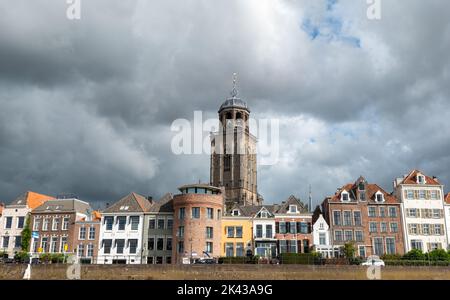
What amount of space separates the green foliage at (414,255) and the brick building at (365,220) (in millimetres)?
4548

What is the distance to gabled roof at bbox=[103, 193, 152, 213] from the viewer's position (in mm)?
64375

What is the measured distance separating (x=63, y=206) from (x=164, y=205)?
14.4 meters

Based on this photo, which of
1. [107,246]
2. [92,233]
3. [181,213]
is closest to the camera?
[181,213]

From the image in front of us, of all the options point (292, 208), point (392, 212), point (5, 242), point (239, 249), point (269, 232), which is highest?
point (292, 208)

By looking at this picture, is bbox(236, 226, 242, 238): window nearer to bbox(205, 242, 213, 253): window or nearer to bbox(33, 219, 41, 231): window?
bbox(205, 242, 213, 253): window

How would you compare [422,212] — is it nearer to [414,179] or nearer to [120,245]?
[414,179]

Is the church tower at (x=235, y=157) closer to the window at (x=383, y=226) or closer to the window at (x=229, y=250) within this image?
the window at (x=229, y=250)

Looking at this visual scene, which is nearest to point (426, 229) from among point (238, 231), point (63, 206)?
point (238, 231)

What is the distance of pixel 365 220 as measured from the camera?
62.7 metres

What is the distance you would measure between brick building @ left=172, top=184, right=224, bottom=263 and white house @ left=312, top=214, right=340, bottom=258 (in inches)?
496

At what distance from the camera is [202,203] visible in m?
61.1
